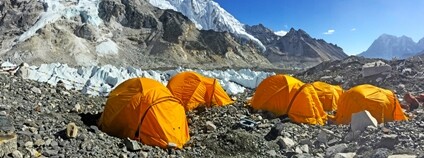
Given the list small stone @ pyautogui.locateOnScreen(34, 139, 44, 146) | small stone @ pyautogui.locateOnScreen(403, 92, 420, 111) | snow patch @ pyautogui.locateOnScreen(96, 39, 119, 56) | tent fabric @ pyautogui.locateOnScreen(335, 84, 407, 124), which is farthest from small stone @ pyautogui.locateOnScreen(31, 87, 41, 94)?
snow patch @ pyautogui.locateOnScreen(96, 39, 119, 56)

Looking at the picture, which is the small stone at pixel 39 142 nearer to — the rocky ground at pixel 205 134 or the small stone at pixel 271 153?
the rocky ground at pixel 205 134

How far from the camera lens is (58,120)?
32.7ft

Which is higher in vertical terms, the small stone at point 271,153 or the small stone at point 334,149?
the small stone at point 334,149

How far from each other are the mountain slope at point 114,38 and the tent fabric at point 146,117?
7167 cm

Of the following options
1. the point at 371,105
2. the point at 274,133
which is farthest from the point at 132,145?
the point at 371,105

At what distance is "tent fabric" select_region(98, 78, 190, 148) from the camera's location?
32.4 ft

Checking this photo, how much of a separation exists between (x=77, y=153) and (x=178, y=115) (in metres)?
3.05

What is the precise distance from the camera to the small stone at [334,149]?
31.0 feet

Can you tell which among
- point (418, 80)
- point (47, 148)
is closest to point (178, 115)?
point (47, 148)

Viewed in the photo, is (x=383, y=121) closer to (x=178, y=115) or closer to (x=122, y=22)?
(x=178, y=115)

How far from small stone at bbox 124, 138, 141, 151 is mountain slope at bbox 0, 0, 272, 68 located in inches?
2879

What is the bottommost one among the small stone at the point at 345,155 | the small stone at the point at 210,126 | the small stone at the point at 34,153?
the small stone at the point at 210,126

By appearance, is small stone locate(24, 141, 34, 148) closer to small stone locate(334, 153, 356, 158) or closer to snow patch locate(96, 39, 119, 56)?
small stone locate(334, 153, 356, 158)

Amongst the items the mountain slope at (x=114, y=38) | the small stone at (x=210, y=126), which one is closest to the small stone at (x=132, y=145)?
the small stone at (x=210, y=126)
